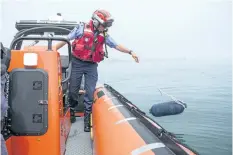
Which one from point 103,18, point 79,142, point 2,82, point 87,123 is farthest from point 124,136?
point 103,18

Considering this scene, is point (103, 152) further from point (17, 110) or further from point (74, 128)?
point (74, 128)

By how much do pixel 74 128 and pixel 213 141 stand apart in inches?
189

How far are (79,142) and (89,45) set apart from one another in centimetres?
117

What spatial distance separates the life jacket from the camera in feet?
11.8

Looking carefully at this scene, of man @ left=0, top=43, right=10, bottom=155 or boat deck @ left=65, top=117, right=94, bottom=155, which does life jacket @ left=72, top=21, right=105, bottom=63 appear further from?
man @ left=0, top=43, right=10, bottom=155

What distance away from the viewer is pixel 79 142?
3359mm

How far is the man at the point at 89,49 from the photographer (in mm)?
3516

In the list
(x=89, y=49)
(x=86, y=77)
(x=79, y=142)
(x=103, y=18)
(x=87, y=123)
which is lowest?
(x=79, y=142)

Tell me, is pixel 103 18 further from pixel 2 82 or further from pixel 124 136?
pixel 2 82

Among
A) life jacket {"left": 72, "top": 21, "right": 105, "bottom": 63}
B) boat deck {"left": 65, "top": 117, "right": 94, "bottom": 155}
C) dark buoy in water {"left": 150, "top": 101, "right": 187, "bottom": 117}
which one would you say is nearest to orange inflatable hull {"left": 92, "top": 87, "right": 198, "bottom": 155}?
boat deck {"left": 65, "top": 117, "right": 94, "bottom": 155}

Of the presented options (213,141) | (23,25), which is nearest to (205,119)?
(213,141)

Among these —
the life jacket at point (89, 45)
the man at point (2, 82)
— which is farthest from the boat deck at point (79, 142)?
the man at point (2, 82)

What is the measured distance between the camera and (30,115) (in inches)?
94.2

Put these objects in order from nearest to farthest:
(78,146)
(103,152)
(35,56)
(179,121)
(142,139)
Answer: (142,139) → (35,56) → (103,152) → (78,146) → (179,121)
